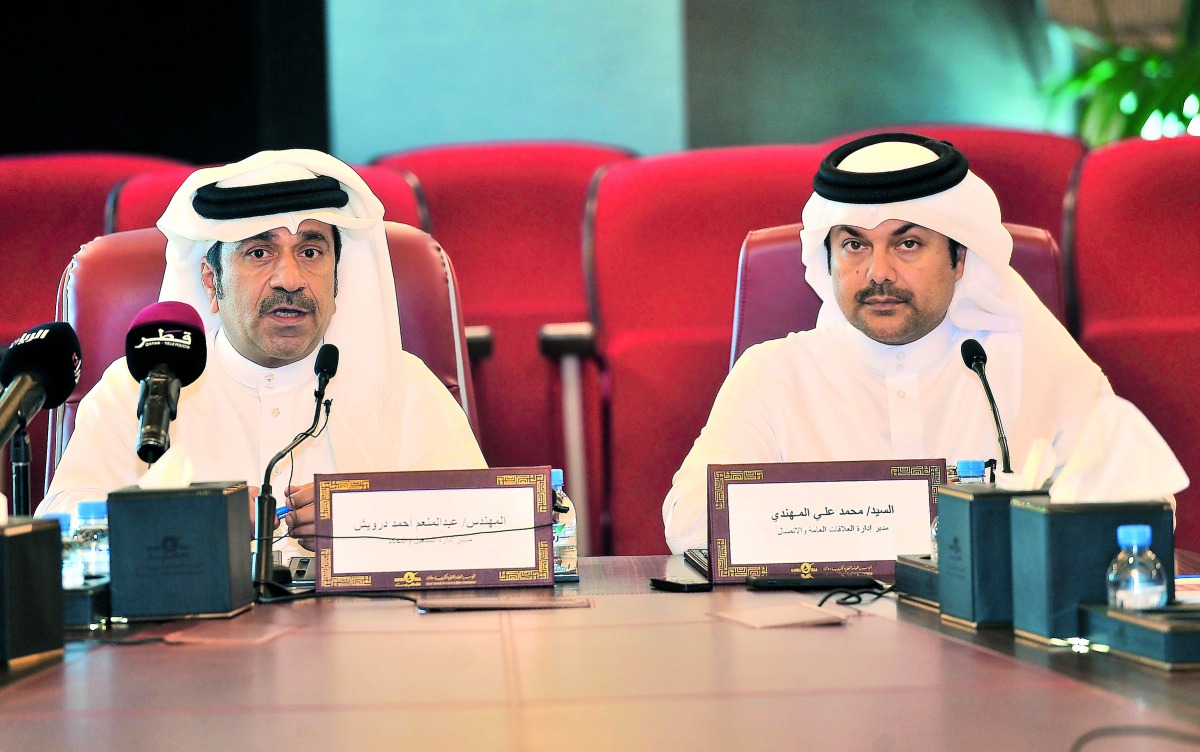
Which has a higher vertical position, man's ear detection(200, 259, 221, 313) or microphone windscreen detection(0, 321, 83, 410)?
man's ear detection(200, 259, 221, 313)

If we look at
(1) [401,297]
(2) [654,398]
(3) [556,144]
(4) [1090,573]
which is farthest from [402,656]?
(3) [556,144]

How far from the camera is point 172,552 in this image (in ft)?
4.75

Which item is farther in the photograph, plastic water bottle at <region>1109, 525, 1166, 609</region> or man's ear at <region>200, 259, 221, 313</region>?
man's ear at <region>200, 259, 221, 313</region>

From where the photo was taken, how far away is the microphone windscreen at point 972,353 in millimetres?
1896

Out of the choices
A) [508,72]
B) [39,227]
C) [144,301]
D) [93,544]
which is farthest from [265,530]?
[508,72]

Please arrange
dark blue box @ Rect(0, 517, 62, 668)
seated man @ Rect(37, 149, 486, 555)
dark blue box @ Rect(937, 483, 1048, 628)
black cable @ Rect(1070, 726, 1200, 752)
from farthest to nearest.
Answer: seated man @ Rect(37, 149, 486, 555) → dark blue box @ Rect(937, 483, 1048, 628) → dark blue box @ Rect(0, 517, 62, 668) → black cable @ Rect(1070, 726, 1200, 752)

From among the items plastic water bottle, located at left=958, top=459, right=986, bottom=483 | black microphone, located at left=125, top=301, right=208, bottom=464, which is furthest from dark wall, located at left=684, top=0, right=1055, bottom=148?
black microphone, located at left=125, top=301, right=208, bottom=464

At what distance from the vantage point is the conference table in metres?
0.93

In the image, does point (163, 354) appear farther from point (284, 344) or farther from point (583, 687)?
point (284, 344)

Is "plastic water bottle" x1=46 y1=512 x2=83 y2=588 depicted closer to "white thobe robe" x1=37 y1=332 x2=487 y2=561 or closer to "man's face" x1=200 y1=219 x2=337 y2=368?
"white thobe robe" x1=37 y1=332 x2=487 y2=561

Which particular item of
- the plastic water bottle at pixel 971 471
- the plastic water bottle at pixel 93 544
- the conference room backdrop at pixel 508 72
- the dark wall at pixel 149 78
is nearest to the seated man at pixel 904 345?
the plastic water bottle at pixel 971 471

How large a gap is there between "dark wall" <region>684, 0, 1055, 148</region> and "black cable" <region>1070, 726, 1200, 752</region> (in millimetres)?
4122

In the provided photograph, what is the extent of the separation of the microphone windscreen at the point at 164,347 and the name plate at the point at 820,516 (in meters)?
0.65

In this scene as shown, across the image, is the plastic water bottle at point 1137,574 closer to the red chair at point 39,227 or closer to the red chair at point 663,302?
the red chair at point 663,302
